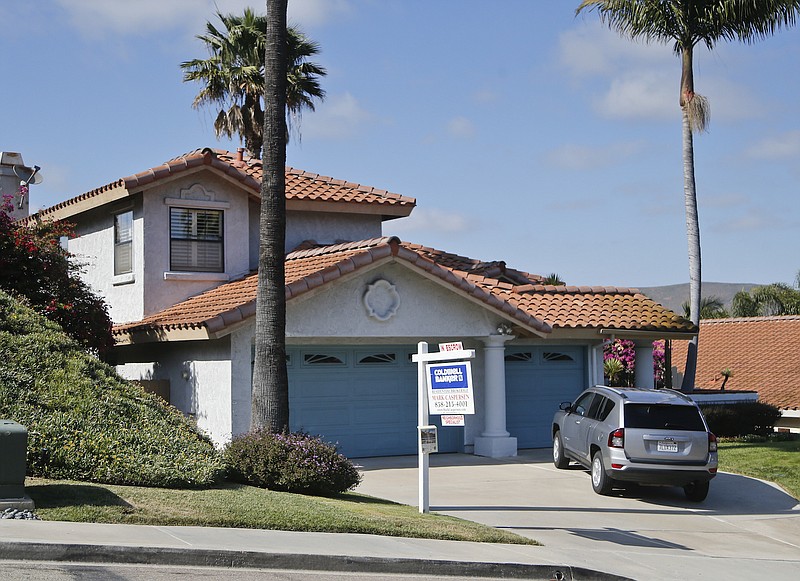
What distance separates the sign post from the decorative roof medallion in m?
5.84

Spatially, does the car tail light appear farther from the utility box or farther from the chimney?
the chimney

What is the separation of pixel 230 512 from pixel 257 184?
38.2ft

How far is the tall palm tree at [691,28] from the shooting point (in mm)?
26531

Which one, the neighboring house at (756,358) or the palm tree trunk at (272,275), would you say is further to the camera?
the neighboring house at (756,358)

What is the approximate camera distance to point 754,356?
37969 mm

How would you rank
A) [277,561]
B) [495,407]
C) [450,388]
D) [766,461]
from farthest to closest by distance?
[495,407] → [766,461] → [450,388] → [277,561]

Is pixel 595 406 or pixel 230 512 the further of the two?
pixel 595 406

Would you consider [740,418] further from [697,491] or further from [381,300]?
[381,300]

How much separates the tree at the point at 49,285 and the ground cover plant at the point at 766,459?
1235 centimetres

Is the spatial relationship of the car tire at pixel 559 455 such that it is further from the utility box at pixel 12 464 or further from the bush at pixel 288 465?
the utility box at pixel 12 464

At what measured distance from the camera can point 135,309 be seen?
2192cm

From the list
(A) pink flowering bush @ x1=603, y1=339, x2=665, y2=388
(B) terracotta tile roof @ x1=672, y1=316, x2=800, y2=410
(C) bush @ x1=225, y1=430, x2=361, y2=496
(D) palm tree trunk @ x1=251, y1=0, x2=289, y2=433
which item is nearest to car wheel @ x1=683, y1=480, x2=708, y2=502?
(C) bush @ x1=225, y1=430, x2=361, y2=496

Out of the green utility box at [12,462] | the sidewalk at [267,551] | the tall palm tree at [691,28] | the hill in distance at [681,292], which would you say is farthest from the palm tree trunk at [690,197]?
the hill in distance at [681,292]

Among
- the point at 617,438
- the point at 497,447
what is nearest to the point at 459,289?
the point at 497,447
